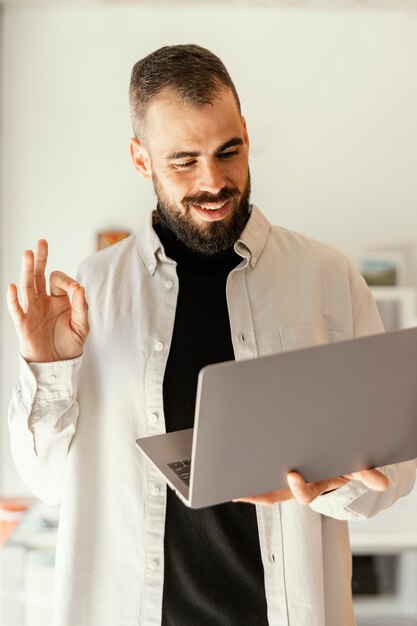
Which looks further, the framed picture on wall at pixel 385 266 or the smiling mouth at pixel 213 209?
the framed picture on wall at pixel 385 266

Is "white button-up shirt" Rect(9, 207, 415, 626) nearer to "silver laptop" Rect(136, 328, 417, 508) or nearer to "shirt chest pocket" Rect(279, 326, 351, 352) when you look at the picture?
"shirt chest pocket" Rect(279, 326, 351, 352)

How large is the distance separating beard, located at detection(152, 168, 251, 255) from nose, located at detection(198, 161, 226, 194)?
0.05 ft

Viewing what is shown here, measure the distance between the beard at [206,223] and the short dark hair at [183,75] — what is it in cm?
Result: 13

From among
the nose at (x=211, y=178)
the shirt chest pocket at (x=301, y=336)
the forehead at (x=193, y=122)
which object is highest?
the forehead at (x=193, y=122)

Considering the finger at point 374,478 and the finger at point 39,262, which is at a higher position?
the finger at point 39,262

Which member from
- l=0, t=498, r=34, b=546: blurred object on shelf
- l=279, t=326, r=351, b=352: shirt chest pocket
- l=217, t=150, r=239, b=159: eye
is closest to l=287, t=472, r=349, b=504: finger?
l=279, t=326, r=351, b=352: shirt chest pocket

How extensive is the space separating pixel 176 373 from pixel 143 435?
4.1 inches

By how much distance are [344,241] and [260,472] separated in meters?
2.34

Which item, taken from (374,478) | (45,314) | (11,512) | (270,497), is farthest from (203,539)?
(11,512)

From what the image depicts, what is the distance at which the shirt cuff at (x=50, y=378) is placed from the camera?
1071mm

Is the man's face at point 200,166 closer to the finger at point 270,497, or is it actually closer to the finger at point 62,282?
Result: the finger at point 62,282

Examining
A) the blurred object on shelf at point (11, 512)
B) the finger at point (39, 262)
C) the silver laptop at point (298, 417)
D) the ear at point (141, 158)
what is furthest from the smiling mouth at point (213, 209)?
the blurred object on shelf at point (11, 512)

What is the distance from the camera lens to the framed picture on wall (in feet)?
10.2

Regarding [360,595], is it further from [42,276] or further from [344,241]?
[42,276]
